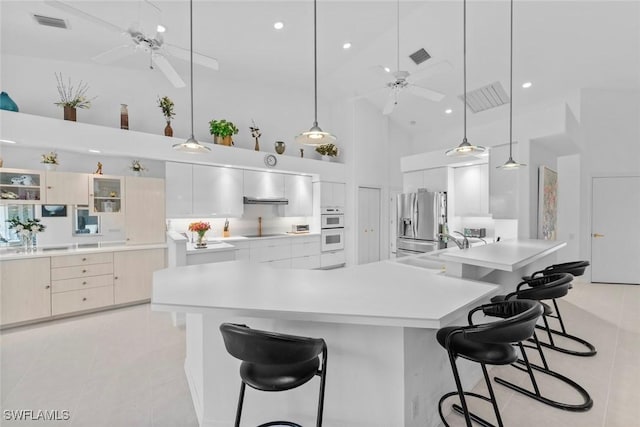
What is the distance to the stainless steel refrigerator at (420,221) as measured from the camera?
218 inches

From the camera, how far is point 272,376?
132cm

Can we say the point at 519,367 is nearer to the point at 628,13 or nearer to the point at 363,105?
the point at 628,13

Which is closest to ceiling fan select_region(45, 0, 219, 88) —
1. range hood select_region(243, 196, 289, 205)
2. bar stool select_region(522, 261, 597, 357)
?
range hood select_region(243, 196, 289, 205)

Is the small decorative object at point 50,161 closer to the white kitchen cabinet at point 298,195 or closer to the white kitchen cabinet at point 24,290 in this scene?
the white kitchen cabinet at point 24,290

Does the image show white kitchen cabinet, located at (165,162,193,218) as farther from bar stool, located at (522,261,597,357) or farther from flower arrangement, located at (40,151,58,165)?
bar stool, located at (522,261,597,357)

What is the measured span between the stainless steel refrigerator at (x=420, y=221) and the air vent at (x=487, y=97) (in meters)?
2.19

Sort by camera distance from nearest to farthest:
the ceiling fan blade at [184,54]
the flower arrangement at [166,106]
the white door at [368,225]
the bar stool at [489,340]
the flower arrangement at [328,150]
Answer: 1. the bar stool at [489,340]
2. the ceiling fan blade at [184,54]
3. the flower arrangement at [166,106]
4. the flower arrangement at [328,150]
5. the white door at [368,225]

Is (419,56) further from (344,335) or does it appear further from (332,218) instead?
(344,335)

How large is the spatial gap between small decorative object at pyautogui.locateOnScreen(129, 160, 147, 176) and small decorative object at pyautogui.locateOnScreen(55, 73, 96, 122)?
2.82 feet

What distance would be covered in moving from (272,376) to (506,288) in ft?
9.82

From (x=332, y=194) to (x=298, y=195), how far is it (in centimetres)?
84

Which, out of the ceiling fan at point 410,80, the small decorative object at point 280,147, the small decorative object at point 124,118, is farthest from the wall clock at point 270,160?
the ceiling fan at point 410,80

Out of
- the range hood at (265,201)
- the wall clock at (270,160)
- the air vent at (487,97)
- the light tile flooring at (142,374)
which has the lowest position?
the light tile flooring at (142,374)

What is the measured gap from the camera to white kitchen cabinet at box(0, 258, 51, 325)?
10.7 ft
